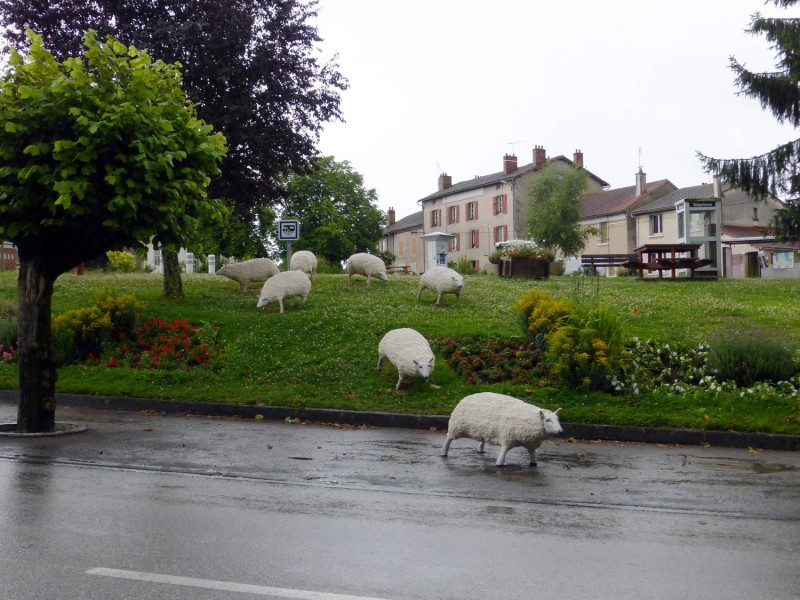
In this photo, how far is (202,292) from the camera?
85.1 ft

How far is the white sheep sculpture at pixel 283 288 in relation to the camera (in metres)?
21.4

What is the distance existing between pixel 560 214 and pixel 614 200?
12055 mm

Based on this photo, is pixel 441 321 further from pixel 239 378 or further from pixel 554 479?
pixel 554 479

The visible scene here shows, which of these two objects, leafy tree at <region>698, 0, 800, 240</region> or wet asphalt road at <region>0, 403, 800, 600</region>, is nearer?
wet asphalt road at <region>0, 403, 800, 600</region>

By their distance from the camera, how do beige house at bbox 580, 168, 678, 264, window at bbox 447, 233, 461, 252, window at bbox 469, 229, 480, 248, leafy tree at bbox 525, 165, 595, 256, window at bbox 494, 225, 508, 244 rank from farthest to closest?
window at bbox 447, 233, 461, 252 < window at bbox 469, 229, 480, 248 < window at bbox 494, 225, 508, 244 < beige house at bbox 580, 168, 678, 264 < leafy tree at bbox 525, 165, 595, 256

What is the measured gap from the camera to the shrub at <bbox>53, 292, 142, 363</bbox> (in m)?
18.5

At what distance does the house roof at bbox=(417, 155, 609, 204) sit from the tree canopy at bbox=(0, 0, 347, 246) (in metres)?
50.3

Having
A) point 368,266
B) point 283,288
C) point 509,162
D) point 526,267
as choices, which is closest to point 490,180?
point 509,162

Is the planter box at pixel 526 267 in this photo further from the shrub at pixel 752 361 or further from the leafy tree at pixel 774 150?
the shrub at pixel 752 361

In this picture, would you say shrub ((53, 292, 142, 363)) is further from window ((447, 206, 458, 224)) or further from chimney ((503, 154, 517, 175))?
window ((447, 206, 458, 224))

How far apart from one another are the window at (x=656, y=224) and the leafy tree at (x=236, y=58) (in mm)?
48319

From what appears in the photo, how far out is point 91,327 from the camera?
61.0ft

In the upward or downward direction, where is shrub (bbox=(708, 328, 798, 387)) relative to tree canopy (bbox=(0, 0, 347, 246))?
downward

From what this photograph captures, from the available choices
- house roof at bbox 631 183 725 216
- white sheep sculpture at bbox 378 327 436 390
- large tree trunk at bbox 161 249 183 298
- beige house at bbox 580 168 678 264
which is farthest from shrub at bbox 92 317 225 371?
beige house at bbox 580 168 678 264
